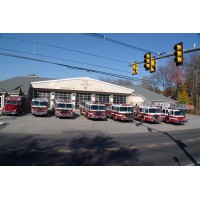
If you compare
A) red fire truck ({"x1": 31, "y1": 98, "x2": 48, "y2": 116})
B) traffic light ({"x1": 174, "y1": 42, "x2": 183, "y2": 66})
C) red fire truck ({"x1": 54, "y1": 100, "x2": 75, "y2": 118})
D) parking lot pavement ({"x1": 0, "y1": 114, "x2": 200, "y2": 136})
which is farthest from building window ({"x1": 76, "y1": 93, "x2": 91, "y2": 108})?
traffic light ({"x1": 174, "y1": 42, "x2": 183, "y2": 66})

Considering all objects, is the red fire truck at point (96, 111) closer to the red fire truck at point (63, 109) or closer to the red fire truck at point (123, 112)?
the red fire truck at point (123, 112)

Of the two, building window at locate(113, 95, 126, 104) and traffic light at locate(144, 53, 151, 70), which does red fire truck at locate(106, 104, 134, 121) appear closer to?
traffic light at locate(144, 53, 151, 70)

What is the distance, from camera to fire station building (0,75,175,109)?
3644 centimetres

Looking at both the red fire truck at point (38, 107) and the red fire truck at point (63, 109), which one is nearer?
the red fire truck at point (63, 109)

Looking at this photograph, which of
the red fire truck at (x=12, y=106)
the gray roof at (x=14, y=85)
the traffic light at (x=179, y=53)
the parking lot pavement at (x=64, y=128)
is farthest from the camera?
the gray roof at (x=14, y=85)

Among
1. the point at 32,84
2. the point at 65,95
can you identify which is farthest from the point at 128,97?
the point at 32,84

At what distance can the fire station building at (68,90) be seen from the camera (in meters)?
36.4

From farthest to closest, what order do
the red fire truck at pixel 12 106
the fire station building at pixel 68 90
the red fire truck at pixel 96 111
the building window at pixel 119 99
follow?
1. the building window at pixel 119 99
2. the fire station building at pixel 68 90
3. the red fire truck at pixel 12 106
4. the red fire truck at pixel 96 111

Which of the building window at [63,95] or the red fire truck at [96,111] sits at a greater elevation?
the building window at [63,95]

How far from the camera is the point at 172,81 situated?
66812 millimetres

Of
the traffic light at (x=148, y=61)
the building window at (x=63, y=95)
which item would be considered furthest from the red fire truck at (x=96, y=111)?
the traffic light at (x=148, y=61)

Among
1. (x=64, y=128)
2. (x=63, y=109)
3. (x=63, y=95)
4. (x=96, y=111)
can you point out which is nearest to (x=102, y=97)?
(x=63, y=95)

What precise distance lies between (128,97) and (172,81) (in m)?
28.4
